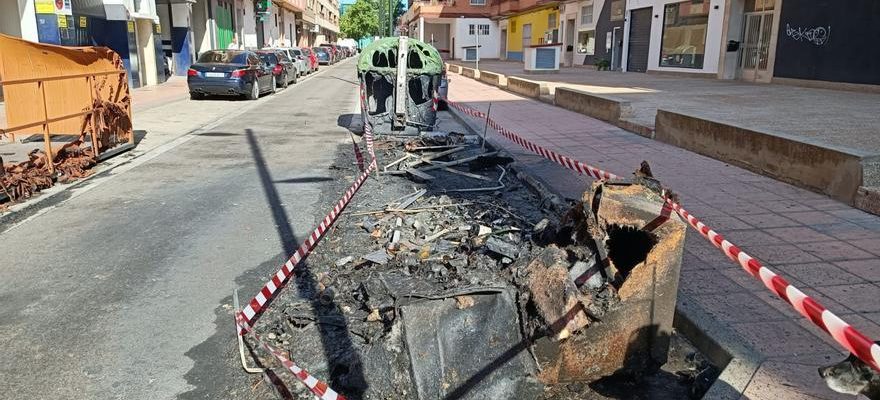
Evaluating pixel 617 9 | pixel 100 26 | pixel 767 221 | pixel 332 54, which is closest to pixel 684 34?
pixel 617 9

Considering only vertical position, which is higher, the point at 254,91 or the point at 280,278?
the point at 254,91

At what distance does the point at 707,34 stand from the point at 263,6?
31606mm

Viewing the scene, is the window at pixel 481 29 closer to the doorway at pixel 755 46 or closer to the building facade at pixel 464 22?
A: the building facade at pixel 464 22

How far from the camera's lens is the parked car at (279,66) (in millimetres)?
25467

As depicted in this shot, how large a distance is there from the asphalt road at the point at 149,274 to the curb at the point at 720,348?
2585 mm

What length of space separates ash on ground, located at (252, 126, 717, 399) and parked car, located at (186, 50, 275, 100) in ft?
52.4

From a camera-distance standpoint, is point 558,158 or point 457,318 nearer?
point 457,318

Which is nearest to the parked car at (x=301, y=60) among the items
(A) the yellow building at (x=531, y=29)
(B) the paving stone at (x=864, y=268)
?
(A) the yellow building at (x=531, y=29)

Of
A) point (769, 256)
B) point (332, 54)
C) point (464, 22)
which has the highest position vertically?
point (464, 22)

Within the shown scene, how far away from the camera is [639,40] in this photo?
107 ft

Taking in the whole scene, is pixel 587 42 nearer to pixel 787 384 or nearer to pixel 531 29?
pixel 531 29

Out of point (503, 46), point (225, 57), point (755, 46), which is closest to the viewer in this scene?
point (225, 57)

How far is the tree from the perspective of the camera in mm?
112312

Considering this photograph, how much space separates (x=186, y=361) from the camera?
3881mm
